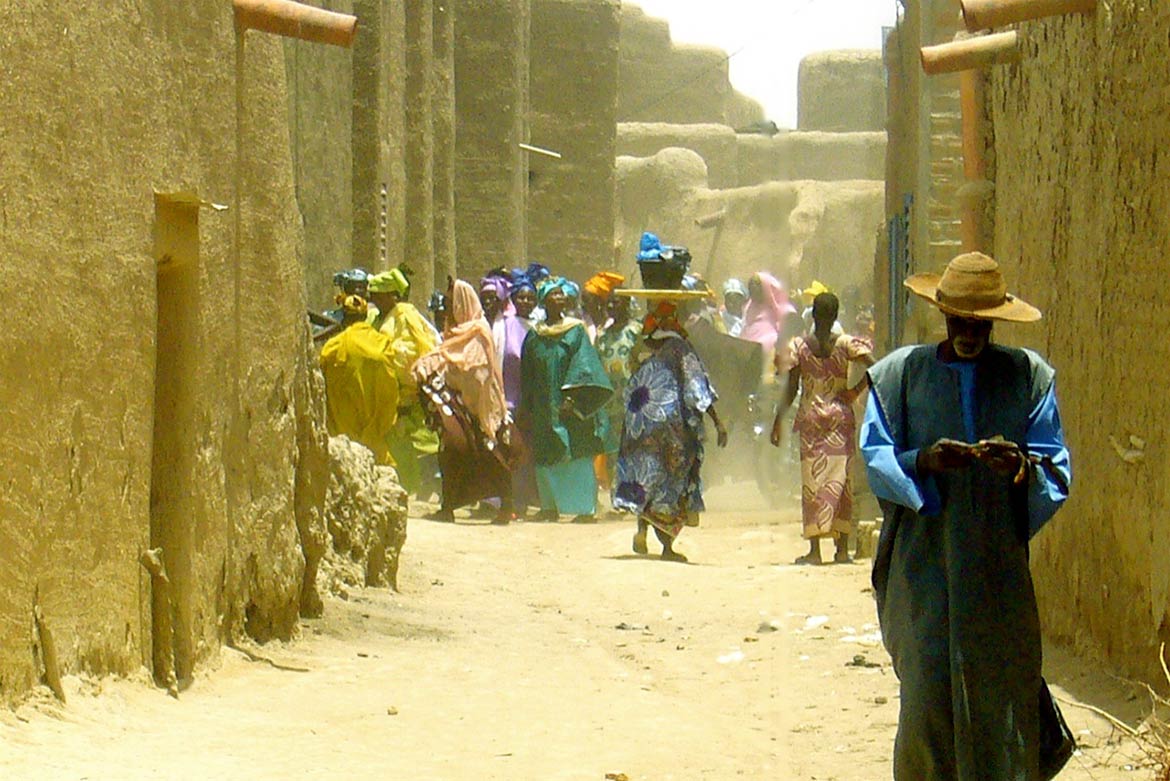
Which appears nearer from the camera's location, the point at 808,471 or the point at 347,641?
the point at 347,641

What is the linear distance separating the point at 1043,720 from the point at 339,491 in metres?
5.53

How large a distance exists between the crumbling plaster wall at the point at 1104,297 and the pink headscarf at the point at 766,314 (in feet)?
46.2

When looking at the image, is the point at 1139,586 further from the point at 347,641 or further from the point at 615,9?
the point at 615,9

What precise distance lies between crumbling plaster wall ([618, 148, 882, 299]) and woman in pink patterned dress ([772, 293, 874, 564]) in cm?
2185

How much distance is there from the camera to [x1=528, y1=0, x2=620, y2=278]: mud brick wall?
26.3 meters

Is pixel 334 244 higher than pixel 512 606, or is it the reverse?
pixel 334 244

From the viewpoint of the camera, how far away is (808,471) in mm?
12539

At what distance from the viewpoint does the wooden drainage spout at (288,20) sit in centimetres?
791

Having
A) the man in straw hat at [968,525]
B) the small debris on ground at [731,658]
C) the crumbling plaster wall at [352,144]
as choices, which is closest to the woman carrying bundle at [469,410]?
the crumbling plaster wall at [352,144]

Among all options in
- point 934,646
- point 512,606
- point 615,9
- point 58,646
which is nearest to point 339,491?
point 512,606

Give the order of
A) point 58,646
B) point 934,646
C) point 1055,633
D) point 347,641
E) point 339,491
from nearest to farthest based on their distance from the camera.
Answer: point 934,646
point 58,646
point 1055,633
point 347,641
point 339,491

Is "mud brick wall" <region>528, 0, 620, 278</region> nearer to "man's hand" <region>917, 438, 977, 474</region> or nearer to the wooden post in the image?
the wooden post

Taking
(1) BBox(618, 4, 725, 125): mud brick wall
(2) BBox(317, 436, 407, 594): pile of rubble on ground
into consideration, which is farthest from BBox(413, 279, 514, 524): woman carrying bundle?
(1) BBox(618, 4, 725, 125): mud brick wall

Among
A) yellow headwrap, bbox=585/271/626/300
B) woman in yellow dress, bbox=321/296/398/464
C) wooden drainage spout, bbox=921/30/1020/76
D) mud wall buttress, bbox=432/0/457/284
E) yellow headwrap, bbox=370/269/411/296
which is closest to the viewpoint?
wooden drainage spout, bbox=921/30/1020/76
